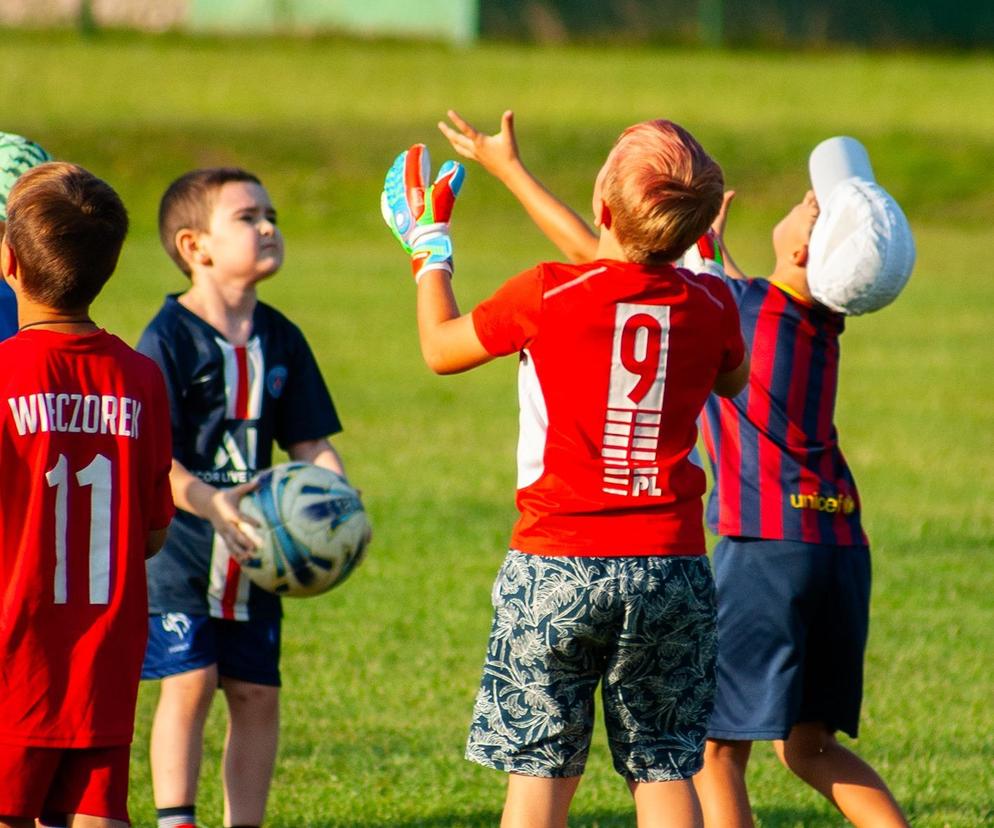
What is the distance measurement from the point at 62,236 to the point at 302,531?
1192 millimetres

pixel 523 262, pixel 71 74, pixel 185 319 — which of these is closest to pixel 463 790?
pixel 185 319

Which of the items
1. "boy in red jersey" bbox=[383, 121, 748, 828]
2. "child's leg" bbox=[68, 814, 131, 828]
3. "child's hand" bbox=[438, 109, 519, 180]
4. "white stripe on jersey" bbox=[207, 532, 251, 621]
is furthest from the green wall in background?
"child's leg" bbox=[68, 814, 131, 828]

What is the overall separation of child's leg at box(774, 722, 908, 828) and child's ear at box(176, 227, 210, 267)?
209 cm

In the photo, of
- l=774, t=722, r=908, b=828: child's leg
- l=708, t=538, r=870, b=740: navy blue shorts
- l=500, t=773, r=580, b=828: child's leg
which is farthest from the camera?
l=774, t=722, r=908, b=828: child's leg

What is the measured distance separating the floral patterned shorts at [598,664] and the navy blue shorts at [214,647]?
116cm

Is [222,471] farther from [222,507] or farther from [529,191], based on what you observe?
[529,191]

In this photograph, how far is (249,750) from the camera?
479cm

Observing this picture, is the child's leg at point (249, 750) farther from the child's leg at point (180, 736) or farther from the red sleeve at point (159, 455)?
the red sleeve at point (159, 455)

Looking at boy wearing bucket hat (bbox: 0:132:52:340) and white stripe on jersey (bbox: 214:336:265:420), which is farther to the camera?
white stripe on jersey (bbox: 214:336:265:420)

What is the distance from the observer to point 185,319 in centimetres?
481

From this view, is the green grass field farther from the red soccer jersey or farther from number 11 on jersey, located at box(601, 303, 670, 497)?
number 11 on jersey, located at box(601, 303, 670, 497)

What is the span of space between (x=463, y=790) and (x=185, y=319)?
69.8 inches

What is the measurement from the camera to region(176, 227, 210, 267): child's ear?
4.96m

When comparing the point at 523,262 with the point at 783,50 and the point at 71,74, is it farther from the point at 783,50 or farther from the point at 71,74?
the point at 783,50
